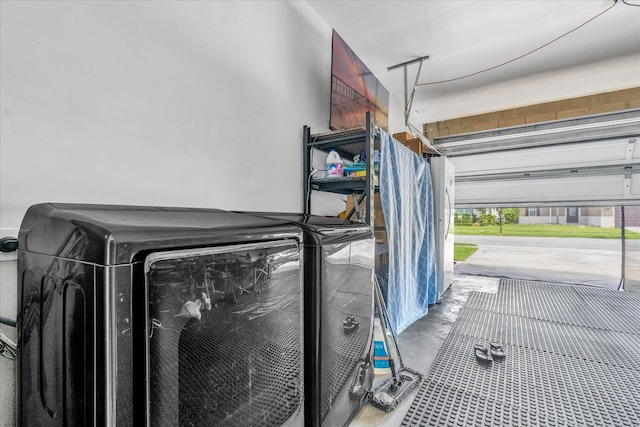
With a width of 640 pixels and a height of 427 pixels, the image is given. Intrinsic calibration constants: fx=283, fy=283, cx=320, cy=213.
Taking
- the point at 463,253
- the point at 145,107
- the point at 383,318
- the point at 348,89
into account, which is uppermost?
the point at 348,89

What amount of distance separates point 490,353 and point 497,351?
0.07 metres

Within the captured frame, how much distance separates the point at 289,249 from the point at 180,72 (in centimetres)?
106

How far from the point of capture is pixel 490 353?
2074 millimetres

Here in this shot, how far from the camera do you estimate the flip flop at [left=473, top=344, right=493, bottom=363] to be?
→ 78.1 inches

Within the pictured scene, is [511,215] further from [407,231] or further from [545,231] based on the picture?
[407,231]

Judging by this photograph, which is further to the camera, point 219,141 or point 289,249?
point 219,141

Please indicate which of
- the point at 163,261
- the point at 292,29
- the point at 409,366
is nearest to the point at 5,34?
the point at 163,261

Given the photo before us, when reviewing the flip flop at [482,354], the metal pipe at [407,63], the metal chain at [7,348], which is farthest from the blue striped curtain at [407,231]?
the metal chain at [7,348]

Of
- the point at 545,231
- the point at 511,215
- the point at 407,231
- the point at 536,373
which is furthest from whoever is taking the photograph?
the point at 545,231

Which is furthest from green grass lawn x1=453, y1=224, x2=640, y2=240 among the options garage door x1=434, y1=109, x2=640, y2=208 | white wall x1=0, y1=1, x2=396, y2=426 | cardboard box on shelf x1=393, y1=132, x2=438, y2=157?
white wall x1=0, y1=1, x2=396, y2=426

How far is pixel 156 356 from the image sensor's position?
2.03 feet

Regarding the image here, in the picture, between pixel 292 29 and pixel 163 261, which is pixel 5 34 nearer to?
pixel 163 261

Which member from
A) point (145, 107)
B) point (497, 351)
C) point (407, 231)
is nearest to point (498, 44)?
point (407, 231)

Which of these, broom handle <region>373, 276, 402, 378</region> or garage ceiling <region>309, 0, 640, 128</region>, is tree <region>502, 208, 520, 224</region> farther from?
broom handle <region>373, 276, 402, 378</region>
